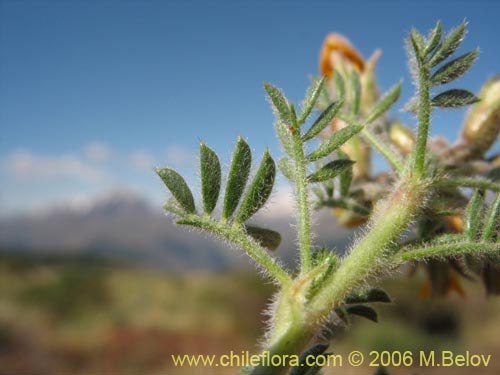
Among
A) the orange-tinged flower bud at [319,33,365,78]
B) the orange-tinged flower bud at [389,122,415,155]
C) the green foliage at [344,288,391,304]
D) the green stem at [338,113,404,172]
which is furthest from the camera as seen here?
the orange-tinged flower bud at [319,33,365,78]

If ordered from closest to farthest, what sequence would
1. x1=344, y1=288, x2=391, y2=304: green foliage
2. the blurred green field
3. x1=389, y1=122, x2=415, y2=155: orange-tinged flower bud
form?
x1=344, y1=288, x2=391, y2=304: green foliage → x1=389, y1=122, x2=415, y2=155: orange-tinged flower bud → the blurred green field

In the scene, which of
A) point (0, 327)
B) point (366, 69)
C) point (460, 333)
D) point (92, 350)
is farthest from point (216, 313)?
point (366, 69)

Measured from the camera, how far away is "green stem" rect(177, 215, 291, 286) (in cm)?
87

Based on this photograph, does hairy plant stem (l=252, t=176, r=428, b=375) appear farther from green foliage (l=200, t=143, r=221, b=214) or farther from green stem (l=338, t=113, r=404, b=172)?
green foliage (l=200, t=143, r=221, b=214)

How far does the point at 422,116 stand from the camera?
93 cm

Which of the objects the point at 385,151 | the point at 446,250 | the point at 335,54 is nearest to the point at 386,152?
the point at 385,151

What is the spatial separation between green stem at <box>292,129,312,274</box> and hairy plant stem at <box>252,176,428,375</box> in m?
0.04

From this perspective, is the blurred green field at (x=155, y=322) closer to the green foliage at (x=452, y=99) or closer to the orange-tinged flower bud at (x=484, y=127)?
the orange-tinged flower bud at (x=484, y=127)

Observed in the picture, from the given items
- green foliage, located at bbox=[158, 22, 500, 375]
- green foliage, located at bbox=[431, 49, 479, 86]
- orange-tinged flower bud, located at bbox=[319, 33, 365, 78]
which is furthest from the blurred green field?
green foliage, located at bbox=[431, 49, 479, 86]

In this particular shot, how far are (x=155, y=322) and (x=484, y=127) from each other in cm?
3274

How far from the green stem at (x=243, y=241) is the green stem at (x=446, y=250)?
0.23 m

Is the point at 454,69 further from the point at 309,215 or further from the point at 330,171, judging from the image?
the point at 309,215

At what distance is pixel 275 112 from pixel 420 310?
81.0ft

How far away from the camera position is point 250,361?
825mm
